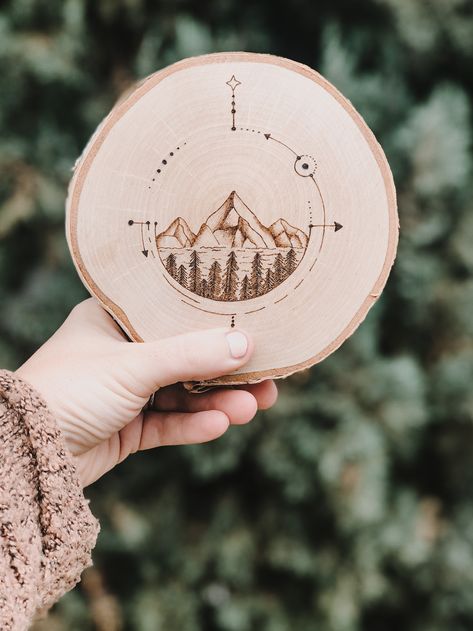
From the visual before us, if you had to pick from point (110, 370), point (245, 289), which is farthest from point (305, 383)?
point (110, 370)

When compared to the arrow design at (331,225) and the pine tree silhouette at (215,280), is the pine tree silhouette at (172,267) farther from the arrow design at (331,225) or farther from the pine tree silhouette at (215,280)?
the arrow design at (331,225)

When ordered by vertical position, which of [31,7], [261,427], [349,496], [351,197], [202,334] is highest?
[31,7]

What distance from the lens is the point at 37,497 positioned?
2.98 ft

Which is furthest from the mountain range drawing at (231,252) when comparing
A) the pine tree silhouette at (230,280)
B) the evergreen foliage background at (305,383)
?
the evergreen foliage background at (305,383)

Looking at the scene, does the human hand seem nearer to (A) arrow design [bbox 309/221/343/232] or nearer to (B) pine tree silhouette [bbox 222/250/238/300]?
(B) pine tree silhouette [bbox 222/250/238/300]

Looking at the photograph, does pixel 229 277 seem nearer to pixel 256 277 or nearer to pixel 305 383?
pixel 256 277

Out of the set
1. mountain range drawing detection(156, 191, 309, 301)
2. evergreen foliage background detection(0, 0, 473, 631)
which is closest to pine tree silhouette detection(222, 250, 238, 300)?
mountain range drawing detection(156, 191, 309, 301)

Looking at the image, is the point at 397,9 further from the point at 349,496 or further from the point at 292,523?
the point at 292,523

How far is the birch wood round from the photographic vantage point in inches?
38.5

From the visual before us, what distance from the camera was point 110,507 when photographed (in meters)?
1.66

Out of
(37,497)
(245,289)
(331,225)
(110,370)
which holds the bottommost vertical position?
(37,497)

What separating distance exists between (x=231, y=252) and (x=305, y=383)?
67 centimetres

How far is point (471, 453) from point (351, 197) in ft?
3.16

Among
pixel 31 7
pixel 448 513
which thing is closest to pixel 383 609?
pixel 448 513
